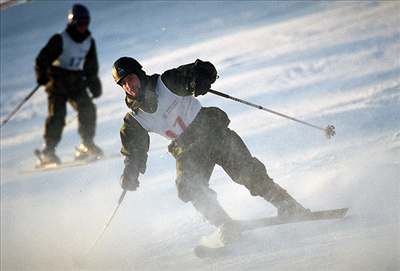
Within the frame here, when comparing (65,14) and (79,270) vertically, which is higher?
(65,14)

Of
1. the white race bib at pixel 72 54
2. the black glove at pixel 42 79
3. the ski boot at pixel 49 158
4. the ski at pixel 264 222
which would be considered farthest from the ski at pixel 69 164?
the ski at pixel 264 222

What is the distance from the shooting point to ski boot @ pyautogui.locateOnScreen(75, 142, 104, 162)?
779 cm

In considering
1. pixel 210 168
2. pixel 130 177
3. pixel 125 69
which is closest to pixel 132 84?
pixel 125 69

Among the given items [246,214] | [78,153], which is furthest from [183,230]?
[78,153]

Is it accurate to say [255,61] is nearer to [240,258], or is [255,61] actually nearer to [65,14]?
[240,258]

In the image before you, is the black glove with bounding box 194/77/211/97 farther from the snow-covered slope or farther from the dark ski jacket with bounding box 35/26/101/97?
the dark ski jacket with bounding box 35/26/101/97

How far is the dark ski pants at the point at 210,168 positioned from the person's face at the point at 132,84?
21.3 inches

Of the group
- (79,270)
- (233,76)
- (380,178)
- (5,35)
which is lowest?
(79,270)

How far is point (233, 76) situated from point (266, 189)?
16.8 ft

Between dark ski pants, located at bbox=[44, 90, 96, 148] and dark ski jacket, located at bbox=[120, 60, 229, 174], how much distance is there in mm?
2864

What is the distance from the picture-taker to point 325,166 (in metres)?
6.16

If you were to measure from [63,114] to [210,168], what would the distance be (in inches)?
→ 130

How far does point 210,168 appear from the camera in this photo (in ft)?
16.3

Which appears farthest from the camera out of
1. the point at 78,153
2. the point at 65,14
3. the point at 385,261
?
the point at 65,14
